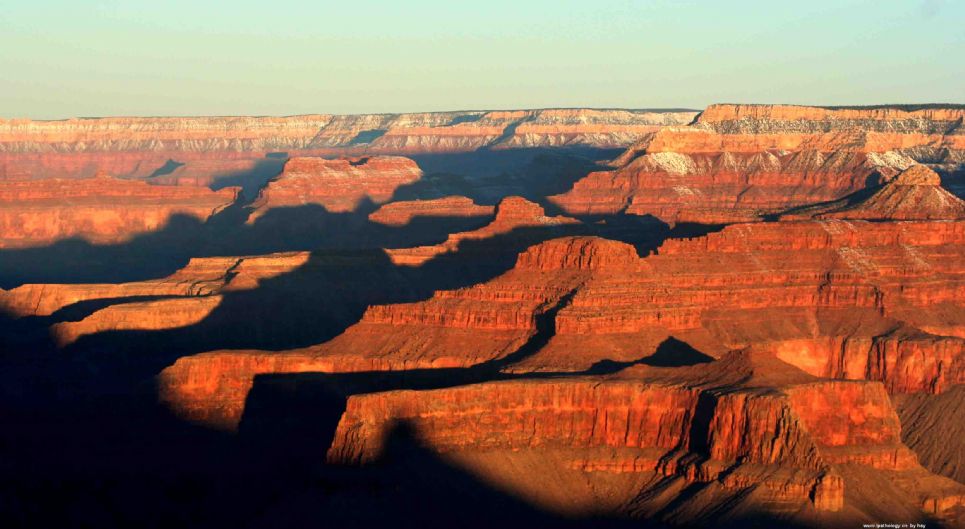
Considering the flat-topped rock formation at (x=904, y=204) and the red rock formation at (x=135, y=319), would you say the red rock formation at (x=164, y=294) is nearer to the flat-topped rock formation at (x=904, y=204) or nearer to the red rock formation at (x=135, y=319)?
the red rock formation at (x=135, y=319)

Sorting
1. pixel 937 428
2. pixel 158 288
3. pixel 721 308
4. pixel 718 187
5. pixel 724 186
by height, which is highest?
pixel 721 308

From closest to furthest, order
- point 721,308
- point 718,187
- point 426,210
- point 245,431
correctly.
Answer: point 245,431 → point 721,308 → point 426,210 → point 718,187

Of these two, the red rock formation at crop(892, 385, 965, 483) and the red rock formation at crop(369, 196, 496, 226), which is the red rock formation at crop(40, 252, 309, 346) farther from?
the red rock formation at crop(892, 385, 965, 483)

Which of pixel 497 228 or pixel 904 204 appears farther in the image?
pixel 497 228

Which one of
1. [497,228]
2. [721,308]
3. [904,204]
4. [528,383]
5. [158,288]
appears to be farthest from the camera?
[497,228]

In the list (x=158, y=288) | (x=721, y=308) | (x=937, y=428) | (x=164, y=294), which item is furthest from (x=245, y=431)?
(x=158, y=288)

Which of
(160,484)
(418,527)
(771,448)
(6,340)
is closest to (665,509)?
(771,448)

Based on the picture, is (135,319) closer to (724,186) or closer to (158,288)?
(158,288)

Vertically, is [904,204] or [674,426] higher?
[904,204]
